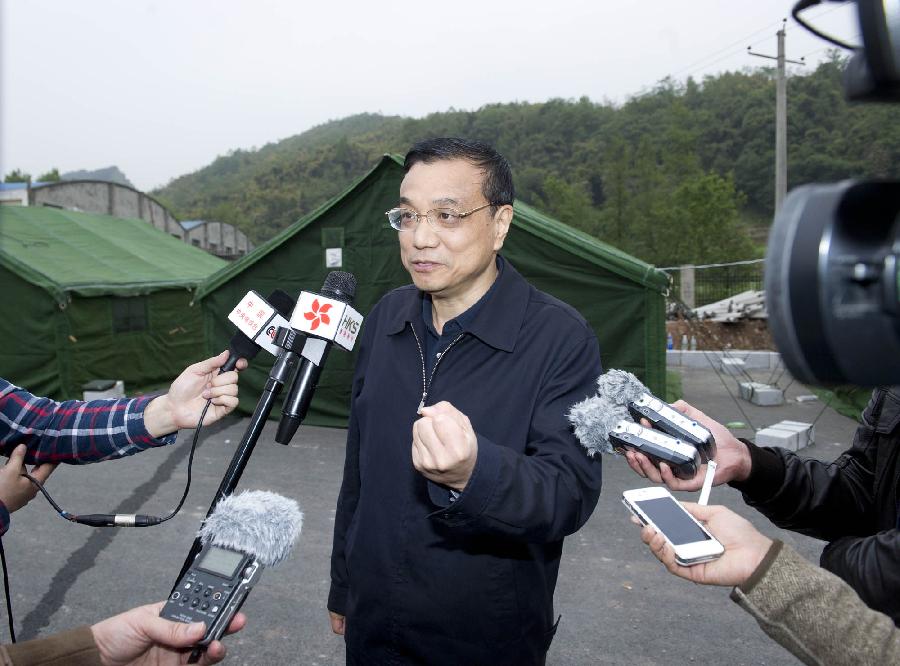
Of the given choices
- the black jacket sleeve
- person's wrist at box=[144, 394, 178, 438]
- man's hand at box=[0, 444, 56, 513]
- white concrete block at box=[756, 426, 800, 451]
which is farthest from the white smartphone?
white concrete block at box=[756, 426, 800, 451]

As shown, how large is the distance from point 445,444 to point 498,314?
29.1 inches

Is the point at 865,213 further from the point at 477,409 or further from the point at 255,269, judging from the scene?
the point at 255,269

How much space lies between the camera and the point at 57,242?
1180 centimetres

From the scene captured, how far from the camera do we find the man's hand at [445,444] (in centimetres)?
142

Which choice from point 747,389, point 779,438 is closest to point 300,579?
point 779,438

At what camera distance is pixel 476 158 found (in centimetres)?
218

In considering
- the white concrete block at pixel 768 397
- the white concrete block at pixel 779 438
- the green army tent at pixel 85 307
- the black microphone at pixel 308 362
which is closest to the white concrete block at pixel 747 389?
the white concrete block at pixel 768 397

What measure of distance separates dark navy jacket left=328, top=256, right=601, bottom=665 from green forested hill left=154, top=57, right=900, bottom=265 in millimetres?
823

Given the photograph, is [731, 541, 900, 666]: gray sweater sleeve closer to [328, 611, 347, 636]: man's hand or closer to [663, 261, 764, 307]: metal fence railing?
[328, 611, 347, 636]: man's hand

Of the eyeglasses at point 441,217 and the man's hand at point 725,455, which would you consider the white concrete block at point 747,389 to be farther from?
the eyeglasses at point 441,217

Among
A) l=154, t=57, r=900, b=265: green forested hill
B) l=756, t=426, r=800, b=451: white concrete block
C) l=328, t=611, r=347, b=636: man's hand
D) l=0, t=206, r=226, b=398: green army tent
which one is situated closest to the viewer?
l=328, t=611, r=347, b=636: man's hand

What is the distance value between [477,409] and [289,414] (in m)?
0.57

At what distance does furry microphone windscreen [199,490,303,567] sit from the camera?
1553mm

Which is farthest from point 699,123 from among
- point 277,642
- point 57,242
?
point 277,642
